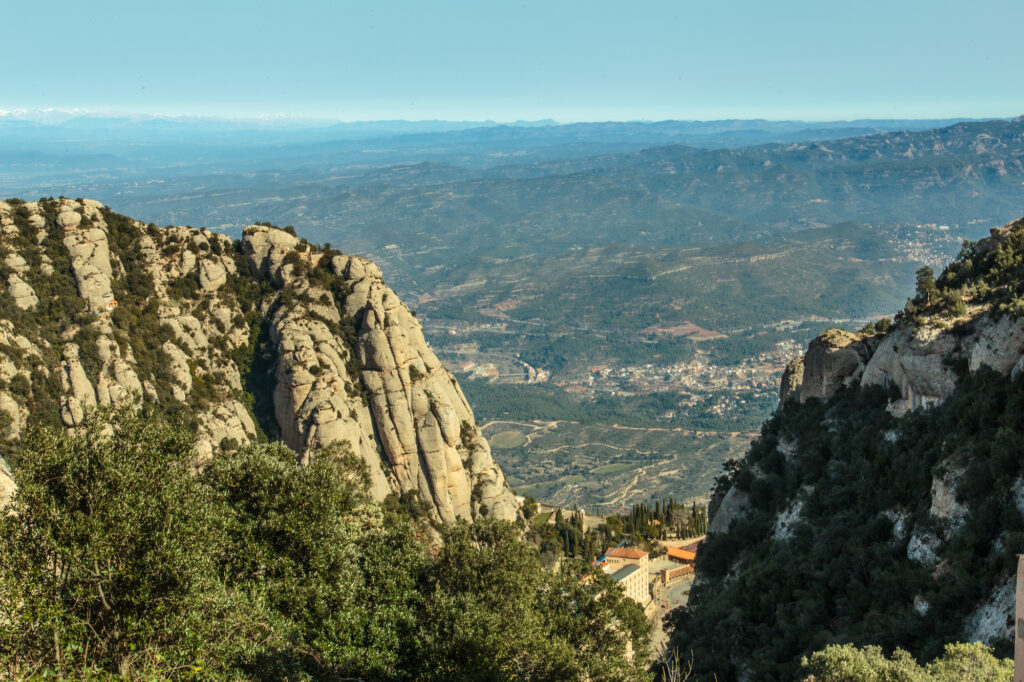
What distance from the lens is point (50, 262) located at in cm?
→ 5209

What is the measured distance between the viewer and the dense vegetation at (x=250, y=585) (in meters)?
16.8

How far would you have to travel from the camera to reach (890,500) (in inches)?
1158

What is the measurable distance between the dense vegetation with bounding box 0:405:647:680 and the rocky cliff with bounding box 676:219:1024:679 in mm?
5900

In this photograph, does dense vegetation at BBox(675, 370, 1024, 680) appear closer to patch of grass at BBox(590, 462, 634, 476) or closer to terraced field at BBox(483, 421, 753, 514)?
terraced field at BBox(483, 421, 753, 514)

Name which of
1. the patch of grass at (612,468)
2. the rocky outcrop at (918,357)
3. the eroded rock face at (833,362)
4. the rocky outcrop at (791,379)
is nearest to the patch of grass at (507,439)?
the patch of grass at (612,468)

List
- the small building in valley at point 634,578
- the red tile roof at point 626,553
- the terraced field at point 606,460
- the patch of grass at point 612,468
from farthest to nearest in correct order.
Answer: the patch of grass at point 612,468, the terraced field at point 606,460, the red tile roof at point 626,553, the small building in valley at point 634,578

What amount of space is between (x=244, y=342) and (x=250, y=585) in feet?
121

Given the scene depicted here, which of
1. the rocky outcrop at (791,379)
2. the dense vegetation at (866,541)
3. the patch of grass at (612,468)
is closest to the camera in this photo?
the dense vegetation at (866,541)

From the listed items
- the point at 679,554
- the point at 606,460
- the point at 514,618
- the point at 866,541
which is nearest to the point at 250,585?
the point at 514,618

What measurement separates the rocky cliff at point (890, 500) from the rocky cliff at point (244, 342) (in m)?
22.0

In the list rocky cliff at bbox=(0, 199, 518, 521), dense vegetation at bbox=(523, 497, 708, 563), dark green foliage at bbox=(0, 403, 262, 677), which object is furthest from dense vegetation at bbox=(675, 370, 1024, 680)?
dense vegetation at bbox=(523, 497, 708, 563)

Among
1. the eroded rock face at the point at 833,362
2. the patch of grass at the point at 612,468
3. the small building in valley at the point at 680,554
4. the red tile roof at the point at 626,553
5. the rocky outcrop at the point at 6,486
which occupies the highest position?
the rocky outcrop at the point at 6,486

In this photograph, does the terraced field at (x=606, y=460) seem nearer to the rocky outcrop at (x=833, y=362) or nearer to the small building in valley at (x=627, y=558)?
the small building in valley at (x=627, y=558)

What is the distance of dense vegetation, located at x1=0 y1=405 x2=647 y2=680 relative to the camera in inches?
663
